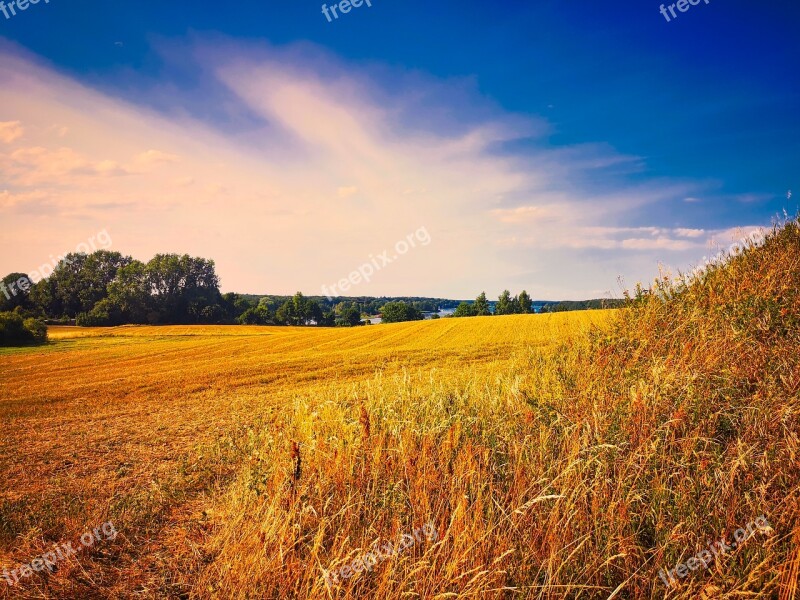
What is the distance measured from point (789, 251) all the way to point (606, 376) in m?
6.59

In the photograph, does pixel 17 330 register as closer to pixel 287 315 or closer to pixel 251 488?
pixel 251 488

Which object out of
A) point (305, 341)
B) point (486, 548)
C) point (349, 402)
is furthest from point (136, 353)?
point (486, 548)

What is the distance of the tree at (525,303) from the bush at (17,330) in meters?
93.1

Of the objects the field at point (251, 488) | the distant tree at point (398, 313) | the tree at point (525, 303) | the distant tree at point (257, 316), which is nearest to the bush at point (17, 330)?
the field at point (251, 488)

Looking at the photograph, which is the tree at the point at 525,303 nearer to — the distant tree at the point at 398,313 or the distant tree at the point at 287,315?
the distant tree at the point at 398,313

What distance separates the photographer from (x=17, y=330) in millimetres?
35531

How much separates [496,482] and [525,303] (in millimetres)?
102517

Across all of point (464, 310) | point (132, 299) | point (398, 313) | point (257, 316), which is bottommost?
point (257, 316)

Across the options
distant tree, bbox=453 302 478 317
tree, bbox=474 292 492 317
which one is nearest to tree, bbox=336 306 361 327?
distant tree, bbox=453 302 478 317

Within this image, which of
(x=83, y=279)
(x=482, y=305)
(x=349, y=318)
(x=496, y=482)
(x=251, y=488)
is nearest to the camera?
(x=496, y=482)

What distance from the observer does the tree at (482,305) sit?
99.8m

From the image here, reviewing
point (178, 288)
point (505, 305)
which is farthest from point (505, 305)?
point (178, 288)

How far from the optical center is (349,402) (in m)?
8.55

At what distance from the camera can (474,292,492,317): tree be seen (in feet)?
327
